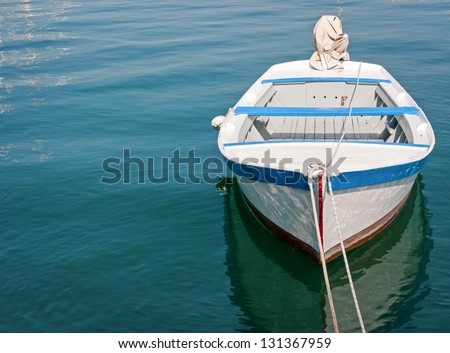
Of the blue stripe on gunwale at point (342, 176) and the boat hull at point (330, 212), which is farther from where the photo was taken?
the boat hull at point (330, 212)

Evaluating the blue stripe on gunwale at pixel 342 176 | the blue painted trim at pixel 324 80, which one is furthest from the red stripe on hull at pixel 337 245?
the blue painted trim at pixel 324 80

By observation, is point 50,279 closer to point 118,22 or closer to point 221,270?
point 221,270

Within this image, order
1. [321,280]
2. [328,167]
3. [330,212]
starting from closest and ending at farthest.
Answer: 1. [328,167]
2. [330,212]
3. [321,280]

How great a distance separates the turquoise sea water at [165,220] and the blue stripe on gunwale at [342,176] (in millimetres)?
1542

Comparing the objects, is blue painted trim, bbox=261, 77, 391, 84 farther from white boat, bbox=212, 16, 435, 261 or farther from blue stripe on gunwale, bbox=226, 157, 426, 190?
blue stripe on gunwale, bbox=226, 157, 426, 190

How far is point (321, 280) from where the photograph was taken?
855cm

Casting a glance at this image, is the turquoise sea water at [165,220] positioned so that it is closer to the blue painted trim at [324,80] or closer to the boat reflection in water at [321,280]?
the boat reflection in water at [321,280]

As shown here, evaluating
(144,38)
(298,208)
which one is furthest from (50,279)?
(144,38)

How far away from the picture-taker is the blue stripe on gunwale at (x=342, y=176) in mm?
7805

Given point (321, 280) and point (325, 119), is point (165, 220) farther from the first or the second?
point (325, 119)

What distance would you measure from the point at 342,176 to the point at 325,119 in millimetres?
4601

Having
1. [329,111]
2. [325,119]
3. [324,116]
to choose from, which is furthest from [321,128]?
[329,111]

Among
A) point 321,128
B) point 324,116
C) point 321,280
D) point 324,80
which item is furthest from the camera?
point 324,80

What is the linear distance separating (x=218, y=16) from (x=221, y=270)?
2143 cm
